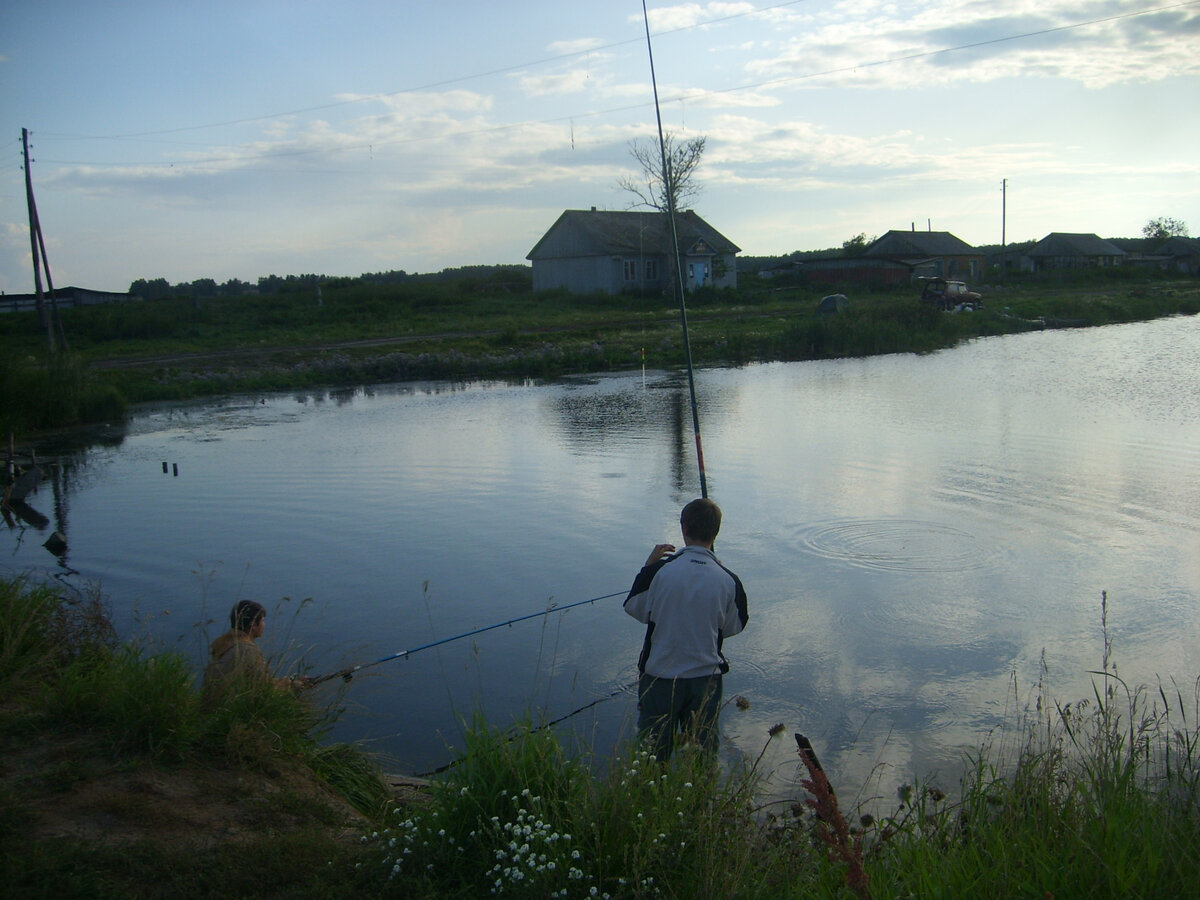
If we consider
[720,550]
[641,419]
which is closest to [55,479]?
[641,419]

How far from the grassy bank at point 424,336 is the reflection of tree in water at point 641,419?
195 inches

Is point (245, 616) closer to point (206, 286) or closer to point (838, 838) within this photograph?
point (838, 838)

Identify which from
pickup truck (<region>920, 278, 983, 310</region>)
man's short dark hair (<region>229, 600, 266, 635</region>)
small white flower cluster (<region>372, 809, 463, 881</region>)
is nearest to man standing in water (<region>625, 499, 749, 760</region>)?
small white flower cluster (<region>372, 809, 463, 881</region>)

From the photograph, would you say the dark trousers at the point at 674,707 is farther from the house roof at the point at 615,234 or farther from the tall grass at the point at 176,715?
the house roof at the point at 615,234

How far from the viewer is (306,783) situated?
477 centimetres

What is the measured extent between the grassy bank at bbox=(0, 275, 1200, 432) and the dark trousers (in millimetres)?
19524

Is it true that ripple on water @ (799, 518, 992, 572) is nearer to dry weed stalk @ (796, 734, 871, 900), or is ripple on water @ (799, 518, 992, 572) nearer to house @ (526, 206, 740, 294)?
dry weed stalk @ (796, 734, 871, 900)

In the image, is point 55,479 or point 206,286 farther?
point 206,286

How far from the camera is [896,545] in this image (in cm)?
1017

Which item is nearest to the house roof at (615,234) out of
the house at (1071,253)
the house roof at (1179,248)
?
the house at (1071,253)

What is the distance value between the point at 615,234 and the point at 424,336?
23689 mm

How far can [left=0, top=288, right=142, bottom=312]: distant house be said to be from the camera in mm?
56094

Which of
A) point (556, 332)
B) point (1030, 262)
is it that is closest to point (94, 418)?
point (556, 332)

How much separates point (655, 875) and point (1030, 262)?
97.6 metres
